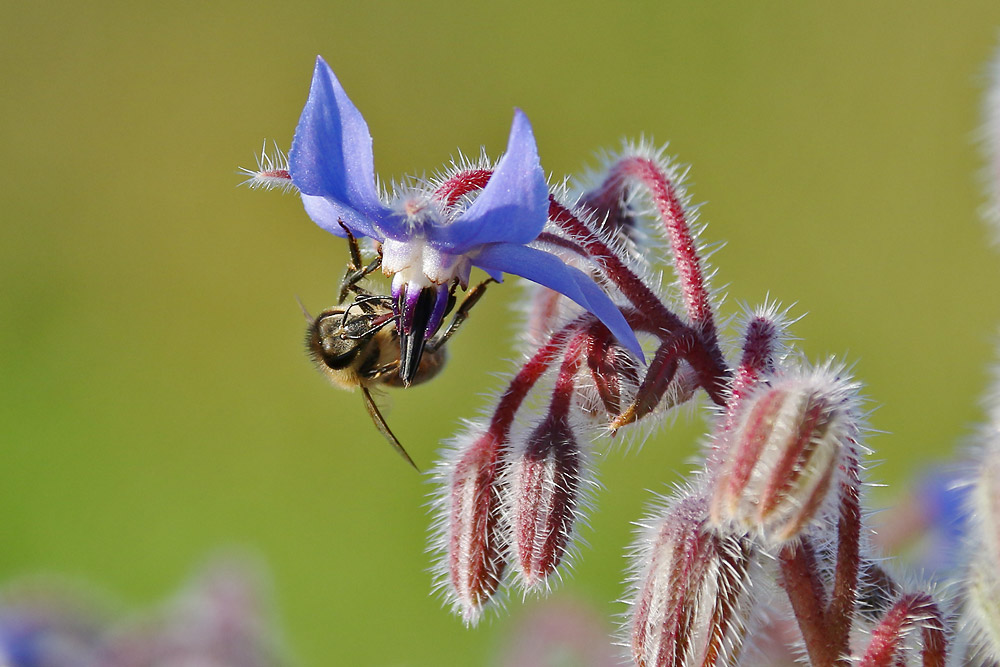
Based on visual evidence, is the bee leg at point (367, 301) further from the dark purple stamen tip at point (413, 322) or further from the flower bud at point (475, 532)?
the flower bud at point (475, 532)

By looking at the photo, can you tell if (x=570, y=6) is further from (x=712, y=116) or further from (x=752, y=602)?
(x=752, y=602)

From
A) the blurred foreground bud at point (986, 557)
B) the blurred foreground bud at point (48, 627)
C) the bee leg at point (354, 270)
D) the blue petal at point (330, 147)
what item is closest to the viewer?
the blurred foreground bud at point (986, 557)

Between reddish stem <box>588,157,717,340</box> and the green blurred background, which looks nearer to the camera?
reddish stem <box>588,157,717,340</box>

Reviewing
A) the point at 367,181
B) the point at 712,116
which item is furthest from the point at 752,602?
the point at 712,116

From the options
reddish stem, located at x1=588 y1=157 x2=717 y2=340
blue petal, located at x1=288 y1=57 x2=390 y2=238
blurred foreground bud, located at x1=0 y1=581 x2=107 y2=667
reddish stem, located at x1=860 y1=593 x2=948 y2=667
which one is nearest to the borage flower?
blue petal, located at x1=288 y1=57 x2=390 y2=238

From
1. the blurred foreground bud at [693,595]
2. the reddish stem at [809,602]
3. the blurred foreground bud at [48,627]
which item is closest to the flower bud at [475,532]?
the blurred foreground bud at [693,595]

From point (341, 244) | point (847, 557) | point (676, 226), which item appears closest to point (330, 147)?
point (676, 226)

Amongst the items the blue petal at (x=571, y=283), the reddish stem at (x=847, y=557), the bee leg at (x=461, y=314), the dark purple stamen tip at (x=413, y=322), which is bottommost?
the reddish stem at (x=847, y=557)

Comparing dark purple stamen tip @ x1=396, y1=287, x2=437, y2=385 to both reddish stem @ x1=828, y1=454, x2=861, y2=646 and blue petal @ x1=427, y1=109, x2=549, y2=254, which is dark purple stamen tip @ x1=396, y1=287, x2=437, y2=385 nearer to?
blue petal @ x1=427, y1=109, x2=549, y2=254
